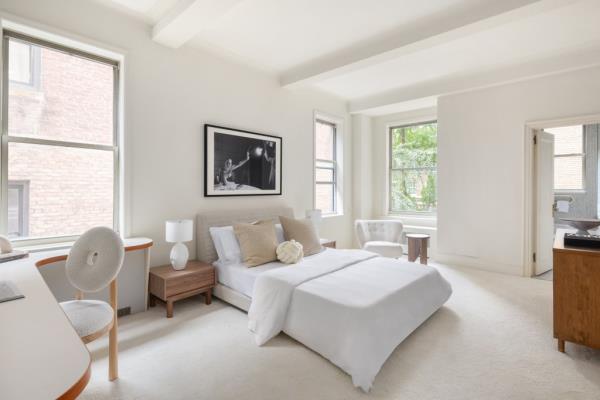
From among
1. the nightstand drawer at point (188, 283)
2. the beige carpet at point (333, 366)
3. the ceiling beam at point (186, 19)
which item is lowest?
the beige carpet at point (333, 366)

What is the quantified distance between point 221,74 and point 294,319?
299cm

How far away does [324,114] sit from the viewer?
17.4 feet

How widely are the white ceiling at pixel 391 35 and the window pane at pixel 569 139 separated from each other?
255 centimetres

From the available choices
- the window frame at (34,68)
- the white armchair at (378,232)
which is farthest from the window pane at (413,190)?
the window frame at (34,68)

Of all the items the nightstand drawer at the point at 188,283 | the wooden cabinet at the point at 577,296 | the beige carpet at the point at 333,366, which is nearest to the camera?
the beige carpet at the point at 333,366

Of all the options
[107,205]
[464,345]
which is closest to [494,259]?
[464,345]

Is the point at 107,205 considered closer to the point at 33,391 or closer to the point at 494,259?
the point at 33,391

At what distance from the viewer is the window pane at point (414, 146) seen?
551 cm

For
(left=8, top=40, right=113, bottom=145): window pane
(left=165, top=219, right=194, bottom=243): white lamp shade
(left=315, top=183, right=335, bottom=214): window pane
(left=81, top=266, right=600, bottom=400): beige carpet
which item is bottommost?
(left=81, top=266, right=600, bottom=400): beige carpet

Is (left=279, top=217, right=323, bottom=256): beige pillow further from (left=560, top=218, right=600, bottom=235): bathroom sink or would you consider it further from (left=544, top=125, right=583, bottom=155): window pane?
(left=544, top=125, right=583, bottom=155): window pane

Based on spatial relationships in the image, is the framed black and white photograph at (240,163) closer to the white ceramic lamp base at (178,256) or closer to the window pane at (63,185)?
the white ceramic lamp base at (178,256)

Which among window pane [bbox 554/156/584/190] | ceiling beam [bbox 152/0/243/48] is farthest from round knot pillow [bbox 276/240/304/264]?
window pane [bbox 554/156/584/190]

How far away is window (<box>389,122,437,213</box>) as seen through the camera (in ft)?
18.1

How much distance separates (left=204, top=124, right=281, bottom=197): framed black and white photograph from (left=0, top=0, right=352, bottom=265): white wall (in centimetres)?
9
